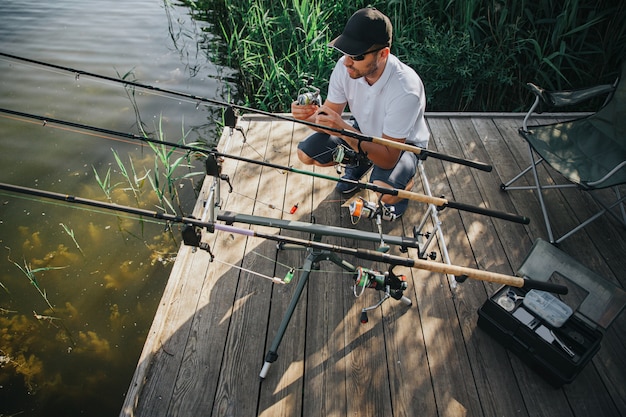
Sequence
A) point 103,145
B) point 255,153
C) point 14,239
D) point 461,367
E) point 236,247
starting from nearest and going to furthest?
point 461,367, point 236,247, point 14,239, point 255,153, point 103,145

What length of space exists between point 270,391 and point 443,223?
1.82 meters

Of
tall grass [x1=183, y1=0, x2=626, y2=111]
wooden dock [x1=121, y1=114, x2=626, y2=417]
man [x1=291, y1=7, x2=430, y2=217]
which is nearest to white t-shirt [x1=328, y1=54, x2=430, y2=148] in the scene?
man [x1=291, y1=7, x2=430, y2=217]

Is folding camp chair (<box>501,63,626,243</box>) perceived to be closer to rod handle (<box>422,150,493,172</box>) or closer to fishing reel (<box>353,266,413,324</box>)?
rod handle (<box>422,150,493,172</box>)

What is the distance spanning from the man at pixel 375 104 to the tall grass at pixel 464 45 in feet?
5.42

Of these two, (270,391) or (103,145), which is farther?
(103,145)

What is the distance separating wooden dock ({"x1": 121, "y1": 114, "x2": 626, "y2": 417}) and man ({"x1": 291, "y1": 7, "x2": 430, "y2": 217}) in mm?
443

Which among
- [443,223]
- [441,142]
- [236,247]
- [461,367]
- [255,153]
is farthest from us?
[441,142]

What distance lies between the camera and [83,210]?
3.74 meters

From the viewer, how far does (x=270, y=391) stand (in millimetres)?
2154

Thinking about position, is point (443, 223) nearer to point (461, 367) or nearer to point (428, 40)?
point (461, 367)

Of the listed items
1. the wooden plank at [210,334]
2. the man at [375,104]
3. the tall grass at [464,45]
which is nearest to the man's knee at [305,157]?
the man at [375,104]

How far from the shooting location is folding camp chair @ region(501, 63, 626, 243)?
3.11 m

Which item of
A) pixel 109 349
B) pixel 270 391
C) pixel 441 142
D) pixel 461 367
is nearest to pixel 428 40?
pixel 441 142

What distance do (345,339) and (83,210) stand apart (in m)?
2.80
